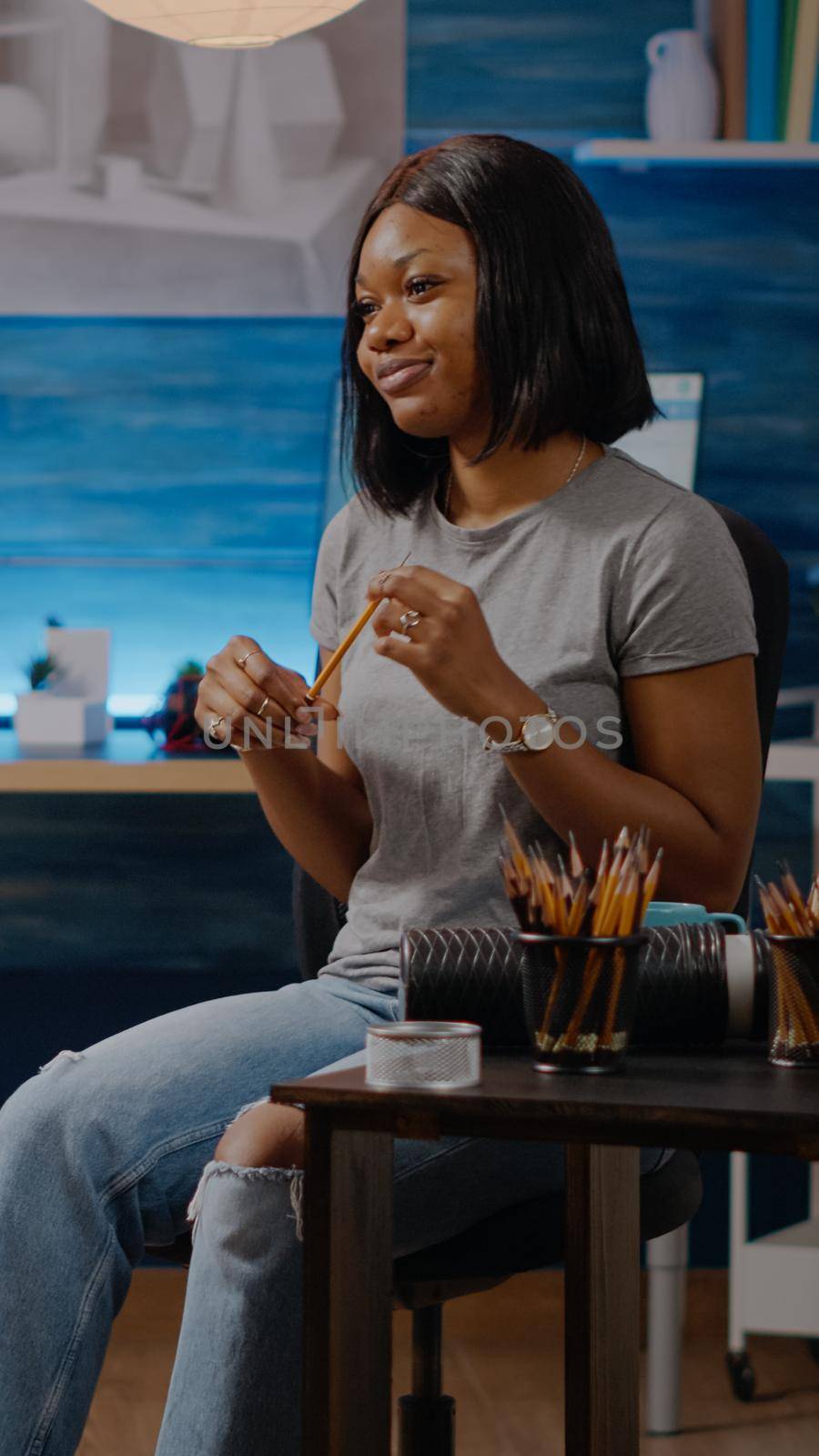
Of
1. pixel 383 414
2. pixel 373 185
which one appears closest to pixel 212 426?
pixel 373 185

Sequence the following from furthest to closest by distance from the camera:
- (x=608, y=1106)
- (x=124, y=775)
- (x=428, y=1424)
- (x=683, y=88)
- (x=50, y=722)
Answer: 1. (x=683, y=88)
2. (x=50, y=722)
3. (x=124, y=775)
4. (x=428, y=1424)
5. (x=608, y=1106)

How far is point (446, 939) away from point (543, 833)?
15.1 inches

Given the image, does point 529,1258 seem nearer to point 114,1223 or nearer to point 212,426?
point 114,1223

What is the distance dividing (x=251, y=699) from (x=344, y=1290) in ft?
1.79

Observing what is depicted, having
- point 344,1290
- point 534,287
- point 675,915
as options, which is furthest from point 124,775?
point 344,1290

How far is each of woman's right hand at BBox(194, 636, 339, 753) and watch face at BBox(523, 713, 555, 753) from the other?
204mm

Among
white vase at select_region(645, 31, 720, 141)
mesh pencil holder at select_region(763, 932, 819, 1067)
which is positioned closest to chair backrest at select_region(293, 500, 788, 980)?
mesh pencil holder at select_region(763, 932, 819, 1067)

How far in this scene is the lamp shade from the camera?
5.69ft

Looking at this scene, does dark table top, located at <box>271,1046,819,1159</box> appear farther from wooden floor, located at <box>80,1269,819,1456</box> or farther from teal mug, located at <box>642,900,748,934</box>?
wooden floor, located at <box>80,1269,819,1456</box>

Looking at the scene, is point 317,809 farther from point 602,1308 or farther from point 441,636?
point 602,1308

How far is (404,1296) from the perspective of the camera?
1.21 meters

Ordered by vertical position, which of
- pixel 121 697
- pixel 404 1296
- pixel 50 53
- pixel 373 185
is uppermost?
pixel 50 53

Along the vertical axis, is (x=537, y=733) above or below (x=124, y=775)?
above

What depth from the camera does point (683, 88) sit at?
2.56 m
